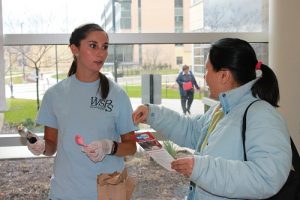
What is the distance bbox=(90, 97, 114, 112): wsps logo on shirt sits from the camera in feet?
5.63

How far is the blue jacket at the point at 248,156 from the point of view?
3.56 feet

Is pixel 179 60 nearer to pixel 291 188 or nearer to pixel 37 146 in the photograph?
pixel 37 146

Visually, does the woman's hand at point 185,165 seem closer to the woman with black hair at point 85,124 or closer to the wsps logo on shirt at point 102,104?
the woman with black hair at point 85,124

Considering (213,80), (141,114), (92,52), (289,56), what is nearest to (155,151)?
(141,114)

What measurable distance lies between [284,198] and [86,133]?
894 mm

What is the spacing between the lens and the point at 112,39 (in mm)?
2918

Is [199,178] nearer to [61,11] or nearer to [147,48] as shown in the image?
[147,48]

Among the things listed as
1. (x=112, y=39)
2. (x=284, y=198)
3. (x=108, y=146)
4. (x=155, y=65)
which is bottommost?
(x=284, y=198)

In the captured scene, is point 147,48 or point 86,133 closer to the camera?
point 86,133

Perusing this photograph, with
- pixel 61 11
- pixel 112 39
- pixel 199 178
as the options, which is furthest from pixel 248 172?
pixel 61 11

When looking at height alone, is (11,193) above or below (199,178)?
below

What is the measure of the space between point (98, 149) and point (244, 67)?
699mm

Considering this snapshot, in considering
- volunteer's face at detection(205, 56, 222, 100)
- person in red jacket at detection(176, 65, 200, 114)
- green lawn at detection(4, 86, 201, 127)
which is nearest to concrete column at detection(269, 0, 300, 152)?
person in red jacket at detection(176, 65, 200, 114)

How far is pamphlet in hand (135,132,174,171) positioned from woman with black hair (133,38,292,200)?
9 centimetres
